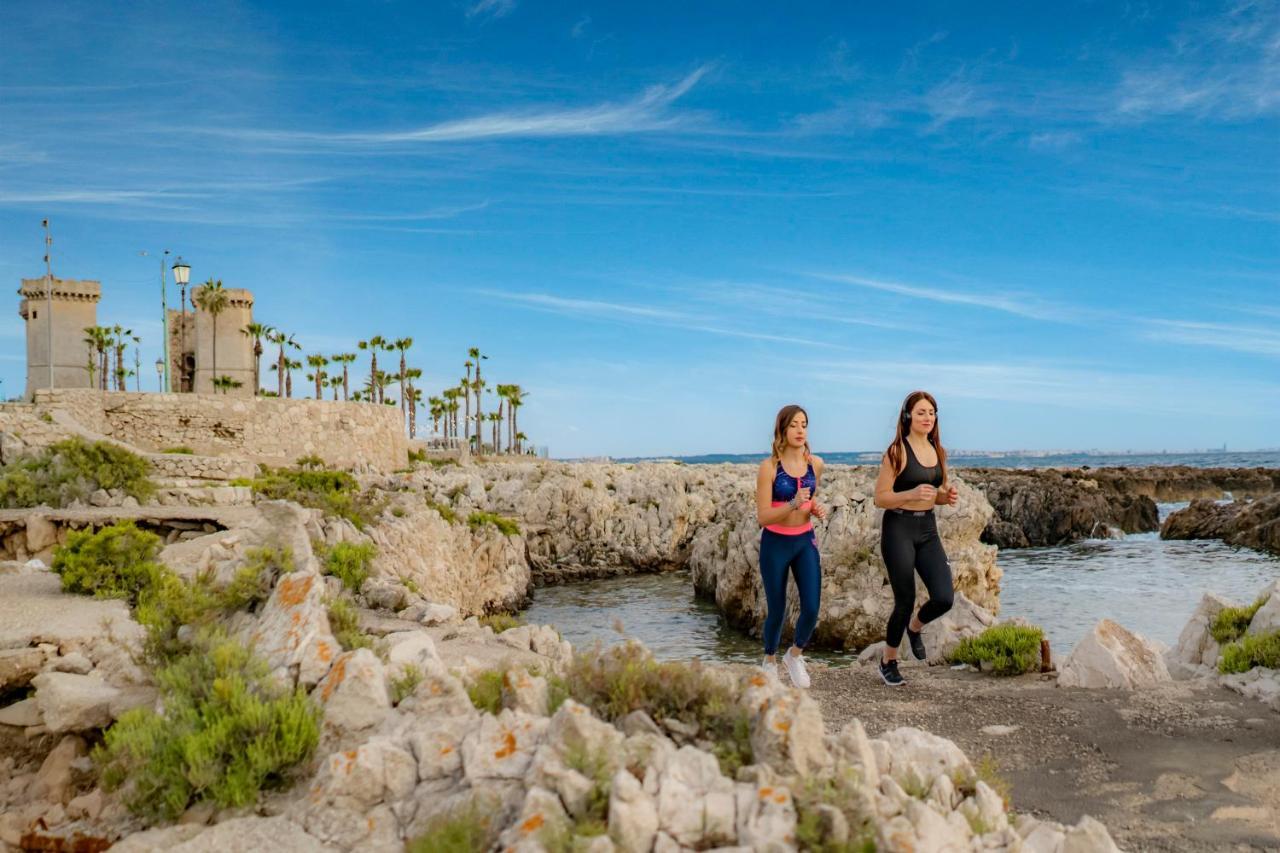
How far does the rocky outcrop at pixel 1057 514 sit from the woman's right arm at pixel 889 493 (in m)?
45.5

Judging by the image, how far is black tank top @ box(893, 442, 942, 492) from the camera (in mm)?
8336

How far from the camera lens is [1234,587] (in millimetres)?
31625

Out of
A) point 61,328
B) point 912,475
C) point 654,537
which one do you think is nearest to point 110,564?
point 912,475

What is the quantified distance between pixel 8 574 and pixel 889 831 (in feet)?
44.0

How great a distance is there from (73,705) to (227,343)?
66.6 m

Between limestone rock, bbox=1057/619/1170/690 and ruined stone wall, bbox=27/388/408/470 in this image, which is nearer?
limestone rock, bbox=1057/619/1170/690

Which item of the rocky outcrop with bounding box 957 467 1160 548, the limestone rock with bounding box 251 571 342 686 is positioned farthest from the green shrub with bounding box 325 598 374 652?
the rocky outcrop with bounding box 957 467 1160 548

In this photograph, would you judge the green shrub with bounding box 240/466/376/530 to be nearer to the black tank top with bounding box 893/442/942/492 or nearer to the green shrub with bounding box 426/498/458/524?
the green shrub with bounding box 426/498/458/524

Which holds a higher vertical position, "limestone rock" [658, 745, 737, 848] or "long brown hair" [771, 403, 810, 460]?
"long brown hair" [771, 403, 810, 460]

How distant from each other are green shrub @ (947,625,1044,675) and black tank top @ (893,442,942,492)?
111 inches

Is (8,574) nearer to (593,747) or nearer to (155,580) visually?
(155,580)

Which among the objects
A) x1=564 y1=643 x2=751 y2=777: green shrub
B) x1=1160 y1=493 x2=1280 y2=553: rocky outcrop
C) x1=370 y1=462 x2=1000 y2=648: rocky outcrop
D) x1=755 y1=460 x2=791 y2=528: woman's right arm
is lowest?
x1=1160 y1=493 x2=1280 y2=553: rocky outcrop

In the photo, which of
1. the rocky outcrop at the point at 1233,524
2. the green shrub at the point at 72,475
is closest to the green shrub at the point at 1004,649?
the green shrub at the point at 72,475

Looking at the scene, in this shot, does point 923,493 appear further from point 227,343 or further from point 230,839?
point 227,343
